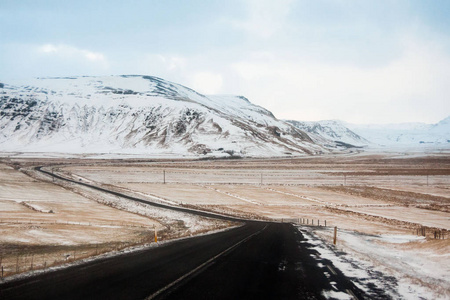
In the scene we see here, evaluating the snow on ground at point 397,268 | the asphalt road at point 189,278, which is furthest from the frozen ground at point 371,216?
the asphalt road at point 189,278

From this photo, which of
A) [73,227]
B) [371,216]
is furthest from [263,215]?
[73,227]

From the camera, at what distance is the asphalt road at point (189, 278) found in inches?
392

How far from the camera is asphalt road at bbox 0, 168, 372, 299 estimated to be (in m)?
9.95

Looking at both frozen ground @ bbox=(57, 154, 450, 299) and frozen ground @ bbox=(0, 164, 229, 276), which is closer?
frozen ground @ bbox=(57, 154, 450, 299)

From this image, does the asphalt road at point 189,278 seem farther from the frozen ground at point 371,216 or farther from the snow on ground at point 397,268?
the frozen ground at point 371,216

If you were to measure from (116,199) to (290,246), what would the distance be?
43.5 m

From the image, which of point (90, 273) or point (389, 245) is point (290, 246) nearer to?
point (389, 245)

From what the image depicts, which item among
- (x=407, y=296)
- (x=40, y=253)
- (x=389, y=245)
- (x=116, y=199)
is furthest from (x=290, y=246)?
(x=116, y=199)

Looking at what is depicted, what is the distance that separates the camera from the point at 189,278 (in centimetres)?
1159

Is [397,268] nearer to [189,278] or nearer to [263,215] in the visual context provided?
[189,278]

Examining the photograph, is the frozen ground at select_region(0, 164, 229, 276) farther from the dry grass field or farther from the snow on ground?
the snow on ground

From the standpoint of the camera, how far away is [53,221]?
32.8 meters

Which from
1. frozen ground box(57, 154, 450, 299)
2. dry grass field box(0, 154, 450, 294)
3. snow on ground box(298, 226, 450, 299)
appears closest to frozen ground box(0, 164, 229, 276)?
dry grass field box(0, 154, 450, 294)

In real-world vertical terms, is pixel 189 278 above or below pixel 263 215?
above
